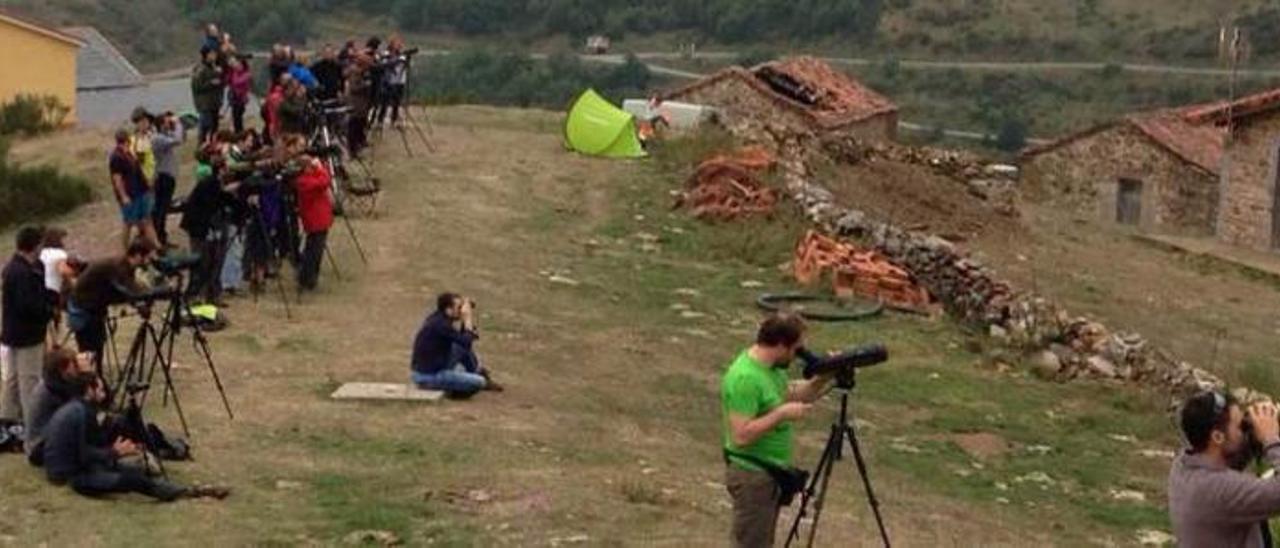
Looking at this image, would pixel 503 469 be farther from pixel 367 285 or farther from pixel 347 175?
pixel 347 175

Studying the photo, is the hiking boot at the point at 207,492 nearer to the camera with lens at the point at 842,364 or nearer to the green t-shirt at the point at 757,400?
the green t-shirt at the point at 757,400

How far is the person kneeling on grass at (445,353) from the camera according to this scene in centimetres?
1595

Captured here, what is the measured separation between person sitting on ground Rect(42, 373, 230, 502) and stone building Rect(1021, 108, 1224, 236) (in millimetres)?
28374

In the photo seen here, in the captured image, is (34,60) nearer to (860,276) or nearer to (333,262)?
(333,262)

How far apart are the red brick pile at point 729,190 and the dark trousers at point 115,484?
14989 mm

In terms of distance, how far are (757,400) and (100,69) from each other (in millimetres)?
33269

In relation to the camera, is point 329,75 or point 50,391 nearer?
point 50,391

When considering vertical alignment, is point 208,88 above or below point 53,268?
above

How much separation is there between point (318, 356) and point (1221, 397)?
10.4m

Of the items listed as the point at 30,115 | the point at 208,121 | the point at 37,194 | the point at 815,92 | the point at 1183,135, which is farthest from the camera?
the point at 1183,135

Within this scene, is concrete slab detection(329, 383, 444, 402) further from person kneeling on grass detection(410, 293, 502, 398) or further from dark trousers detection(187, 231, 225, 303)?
dark trousers detection(187, 231, 225, 303)

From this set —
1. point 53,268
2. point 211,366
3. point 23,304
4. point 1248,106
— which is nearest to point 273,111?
point 211,366

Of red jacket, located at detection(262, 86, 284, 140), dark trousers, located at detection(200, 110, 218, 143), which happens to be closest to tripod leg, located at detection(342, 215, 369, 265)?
red jacket, located at detection(262, 86, 284, 140)

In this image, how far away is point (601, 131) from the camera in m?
30.9
